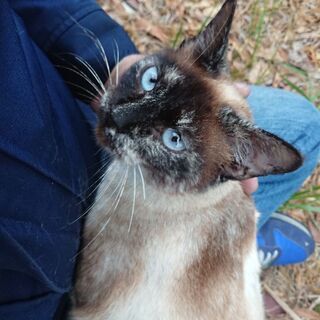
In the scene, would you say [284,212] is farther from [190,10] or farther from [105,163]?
[105,163]

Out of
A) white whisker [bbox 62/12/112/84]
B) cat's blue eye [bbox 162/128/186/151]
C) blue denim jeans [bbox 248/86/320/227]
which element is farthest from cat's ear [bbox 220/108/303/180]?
blue denim jeans [bbox 248/86/320/227]

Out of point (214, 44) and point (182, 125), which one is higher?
point (214, 44)

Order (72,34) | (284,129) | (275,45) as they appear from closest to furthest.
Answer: (72,34), (284,129), (275,45)

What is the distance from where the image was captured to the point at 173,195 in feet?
3.95

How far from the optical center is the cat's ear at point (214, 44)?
1145mm

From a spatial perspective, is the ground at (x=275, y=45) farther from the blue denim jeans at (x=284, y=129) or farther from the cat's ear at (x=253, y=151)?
the cat's ear at (x=253, y=151)

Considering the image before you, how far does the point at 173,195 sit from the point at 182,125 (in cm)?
19

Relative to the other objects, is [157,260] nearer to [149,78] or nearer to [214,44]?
[149,78]

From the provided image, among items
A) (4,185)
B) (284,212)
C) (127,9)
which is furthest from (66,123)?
(284,212)

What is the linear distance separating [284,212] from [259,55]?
727 millimetres

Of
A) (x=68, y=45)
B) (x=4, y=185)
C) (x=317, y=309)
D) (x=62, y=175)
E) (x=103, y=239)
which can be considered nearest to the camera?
(x=4, y=185)

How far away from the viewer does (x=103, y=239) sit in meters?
1.23

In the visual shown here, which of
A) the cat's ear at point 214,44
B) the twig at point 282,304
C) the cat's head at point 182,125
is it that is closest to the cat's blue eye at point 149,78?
the cat's head at point 182,125

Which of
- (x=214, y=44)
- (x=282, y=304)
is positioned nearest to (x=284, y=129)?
(x=214, y=44)
